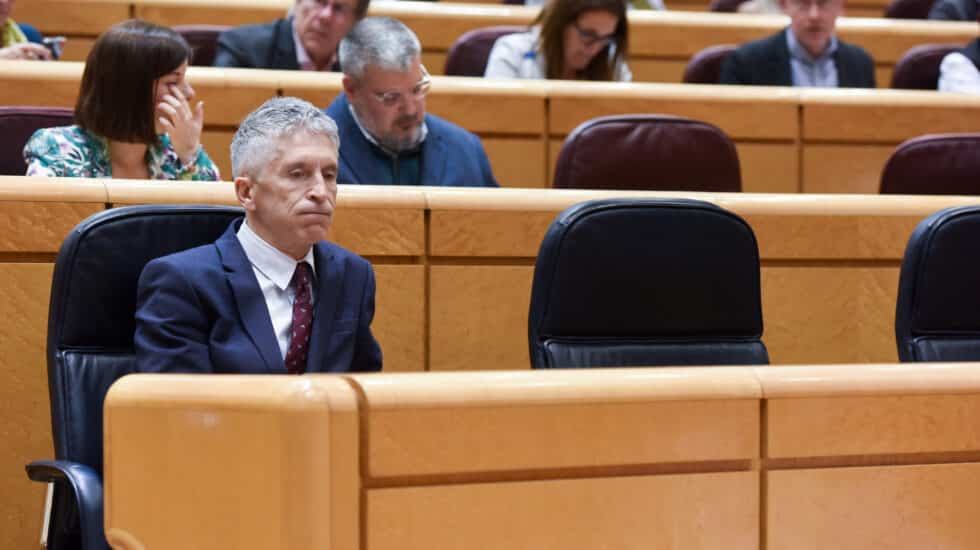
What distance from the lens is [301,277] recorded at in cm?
81

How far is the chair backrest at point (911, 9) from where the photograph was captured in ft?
7.63

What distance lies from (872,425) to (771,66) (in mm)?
1101

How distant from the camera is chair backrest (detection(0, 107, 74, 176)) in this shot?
113 cm

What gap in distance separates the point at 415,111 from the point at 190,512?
2.29 feet

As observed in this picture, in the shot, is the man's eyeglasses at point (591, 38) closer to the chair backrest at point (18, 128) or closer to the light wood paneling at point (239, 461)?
the chair backrest at point (18, 128)

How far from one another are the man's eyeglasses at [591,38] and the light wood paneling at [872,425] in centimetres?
95

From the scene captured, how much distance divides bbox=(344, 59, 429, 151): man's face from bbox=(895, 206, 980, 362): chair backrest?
0.46m

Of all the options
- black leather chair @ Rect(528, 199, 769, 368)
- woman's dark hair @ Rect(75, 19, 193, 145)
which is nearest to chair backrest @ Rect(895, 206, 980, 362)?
black leather chair @ Rect(528, 199, 769, 368)

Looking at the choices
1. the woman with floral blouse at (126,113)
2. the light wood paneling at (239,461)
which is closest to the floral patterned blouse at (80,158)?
the woman with floral blouse at (126,113)

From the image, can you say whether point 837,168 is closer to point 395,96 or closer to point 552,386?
point 395,96

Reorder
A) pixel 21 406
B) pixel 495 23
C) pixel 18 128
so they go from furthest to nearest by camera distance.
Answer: pixel 495 23 → pixel 18 128 → pixel 21 406

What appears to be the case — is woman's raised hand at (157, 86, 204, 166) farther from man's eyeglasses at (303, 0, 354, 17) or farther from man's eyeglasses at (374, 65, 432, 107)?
man's eyeglasses at (303, 0, 354, 17)

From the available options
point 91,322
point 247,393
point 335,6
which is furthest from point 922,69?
point 247,393

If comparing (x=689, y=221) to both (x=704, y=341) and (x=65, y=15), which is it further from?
(x=65, y=15)
